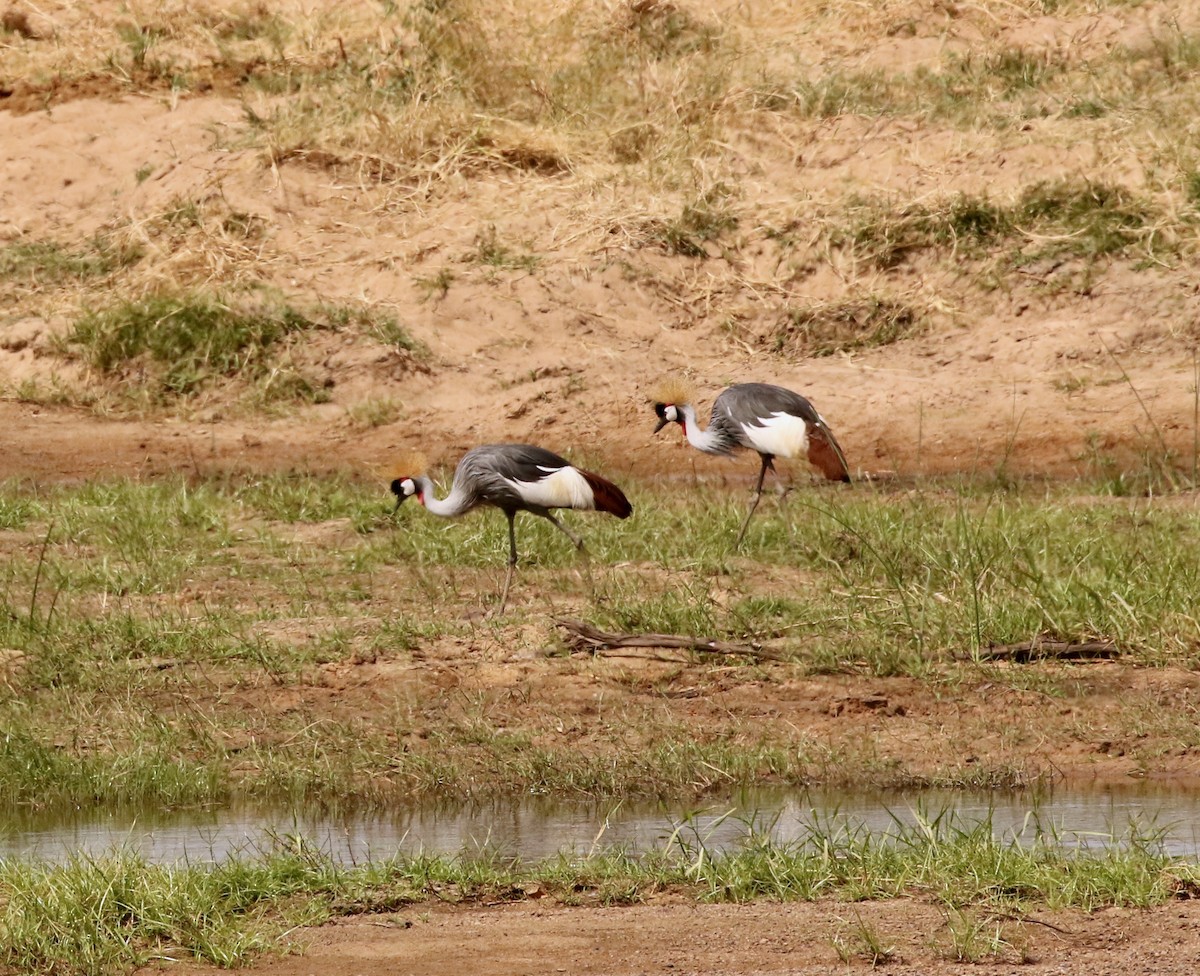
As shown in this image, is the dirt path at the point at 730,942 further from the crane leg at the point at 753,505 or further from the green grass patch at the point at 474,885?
the crane leg at the point at 753,505

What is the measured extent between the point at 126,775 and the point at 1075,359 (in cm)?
767

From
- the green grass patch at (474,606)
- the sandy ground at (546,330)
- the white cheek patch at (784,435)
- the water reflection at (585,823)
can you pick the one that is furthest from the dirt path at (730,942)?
the sandy ground at (546,330)

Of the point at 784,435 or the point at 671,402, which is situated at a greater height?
the point at 671,402

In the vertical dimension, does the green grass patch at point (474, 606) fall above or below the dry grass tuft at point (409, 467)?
below

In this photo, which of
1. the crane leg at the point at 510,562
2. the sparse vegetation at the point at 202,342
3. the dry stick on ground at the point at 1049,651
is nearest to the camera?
the dry stick on ground at the point at 1049,651

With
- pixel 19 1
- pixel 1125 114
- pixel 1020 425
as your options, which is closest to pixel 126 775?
pixel 1020 425

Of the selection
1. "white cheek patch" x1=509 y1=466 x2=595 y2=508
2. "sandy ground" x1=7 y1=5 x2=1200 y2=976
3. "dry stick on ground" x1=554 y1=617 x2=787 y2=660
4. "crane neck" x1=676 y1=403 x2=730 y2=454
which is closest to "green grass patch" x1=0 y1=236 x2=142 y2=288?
"sandy ground" x1=7 y1=5 x2=1200 y2=976

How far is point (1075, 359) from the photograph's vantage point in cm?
1261

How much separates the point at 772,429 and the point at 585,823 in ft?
14.1

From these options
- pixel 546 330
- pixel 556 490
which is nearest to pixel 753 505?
pixel 556 490

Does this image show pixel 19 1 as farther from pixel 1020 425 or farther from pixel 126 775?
pixel 126 775

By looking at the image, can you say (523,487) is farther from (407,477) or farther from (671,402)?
(671,402)

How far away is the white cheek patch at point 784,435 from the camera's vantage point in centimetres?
1016

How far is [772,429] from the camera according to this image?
1022 centimetres
